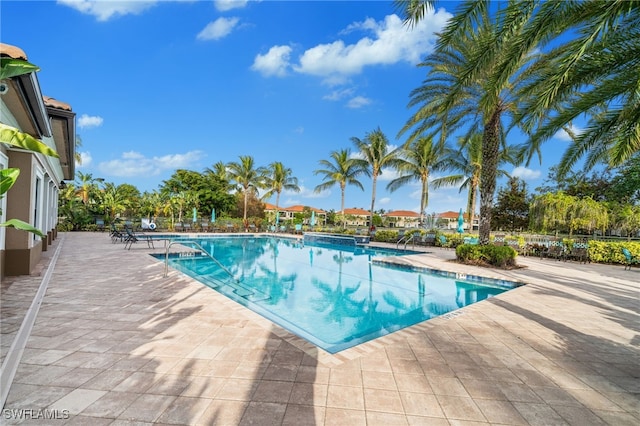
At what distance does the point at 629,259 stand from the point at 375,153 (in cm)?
1640

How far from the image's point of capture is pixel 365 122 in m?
26.7

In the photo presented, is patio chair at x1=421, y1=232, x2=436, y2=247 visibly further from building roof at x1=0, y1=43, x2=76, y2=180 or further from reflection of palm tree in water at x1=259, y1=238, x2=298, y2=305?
building roof at x1=0, y1=43, x2=76, y2=180

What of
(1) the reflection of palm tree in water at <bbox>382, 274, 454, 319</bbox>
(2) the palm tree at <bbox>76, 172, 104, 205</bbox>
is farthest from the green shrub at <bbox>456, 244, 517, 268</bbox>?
(2) the palm tree at <bbox>76, 172, 104, 205</bbox>

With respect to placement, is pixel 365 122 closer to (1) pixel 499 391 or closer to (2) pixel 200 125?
(2) pixel 200 125

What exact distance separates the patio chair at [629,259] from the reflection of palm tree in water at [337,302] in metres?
11.3

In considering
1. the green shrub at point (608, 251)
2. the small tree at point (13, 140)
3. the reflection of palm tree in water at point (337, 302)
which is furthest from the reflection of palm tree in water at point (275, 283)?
the green shrub at point (608, 251)

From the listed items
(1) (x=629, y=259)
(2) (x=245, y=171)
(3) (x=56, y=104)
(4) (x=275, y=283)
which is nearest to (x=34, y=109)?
(3) (x=56, y=104)

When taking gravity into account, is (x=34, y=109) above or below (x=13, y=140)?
above

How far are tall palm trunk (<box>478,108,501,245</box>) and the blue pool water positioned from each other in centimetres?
313

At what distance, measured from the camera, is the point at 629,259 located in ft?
39.4

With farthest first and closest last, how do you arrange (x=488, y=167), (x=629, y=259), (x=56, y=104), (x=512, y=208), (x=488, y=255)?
(x=512, y=208), (x=629, y=259), (x=488, y=167), (x=488, y=255), (x=56, y=104)

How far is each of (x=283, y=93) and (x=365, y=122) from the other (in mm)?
8004

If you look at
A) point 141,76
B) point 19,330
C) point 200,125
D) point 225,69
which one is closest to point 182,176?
point 200,125

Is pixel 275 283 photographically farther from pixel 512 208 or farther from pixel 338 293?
pixel 512 208
